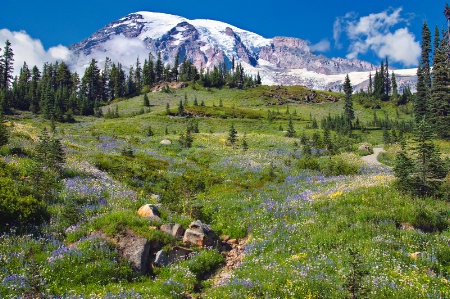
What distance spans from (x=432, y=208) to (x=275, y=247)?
21.6 feet

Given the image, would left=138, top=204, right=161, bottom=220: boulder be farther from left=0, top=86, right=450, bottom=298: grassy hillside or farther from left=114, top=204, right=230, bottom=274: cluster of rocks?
left=0, top=86, right=450, bottom=298: grassy hillside

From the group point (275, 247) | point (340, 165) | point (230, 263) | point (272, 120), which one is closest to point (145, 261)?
point (230, 263)

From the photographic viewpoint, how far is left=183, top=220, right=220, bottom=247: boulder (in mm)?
11859

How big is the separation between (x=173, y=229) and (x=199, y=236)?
103 centimetres

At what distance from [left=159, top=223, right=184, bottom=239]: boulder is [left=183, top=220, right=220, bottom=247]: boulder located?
270 millimetres

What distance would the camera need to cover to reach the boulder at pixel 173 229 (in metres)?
11.9

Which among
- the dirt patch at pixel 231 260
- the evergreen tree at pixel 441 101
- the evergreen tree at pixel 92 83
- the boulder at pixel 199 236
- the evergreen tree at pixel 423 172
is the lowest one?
the dirt patch at pixel 231 260

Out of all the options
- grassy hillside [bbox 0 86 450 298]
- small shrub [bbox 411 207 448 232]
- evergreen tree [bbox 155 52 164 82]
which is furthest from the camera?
evergreen tree [bbox 155 52 164 82]

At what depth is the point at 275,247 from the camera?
11.5 m

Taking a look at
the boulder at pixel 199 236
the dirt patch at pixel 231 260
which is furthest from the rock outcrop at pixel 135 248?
the dirt patch at pixel 231 260

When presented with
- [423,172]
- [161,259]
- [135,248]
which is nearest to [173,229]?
[161,259]

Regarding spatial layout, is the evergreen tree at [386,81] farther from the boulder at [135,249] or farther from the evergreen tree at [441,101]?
the boulder at [135,249]

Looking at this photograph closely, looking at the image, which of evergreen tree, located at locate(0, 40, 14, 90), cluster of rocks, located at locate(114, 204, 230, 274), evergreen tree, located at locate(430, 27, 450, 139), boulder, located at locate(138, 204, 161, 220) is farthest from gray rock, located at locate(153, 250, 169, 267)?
evergreen tree, located at locate(0, 40, 14, 90)

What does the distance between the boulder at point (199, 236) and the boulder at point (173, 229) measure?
270 mm
